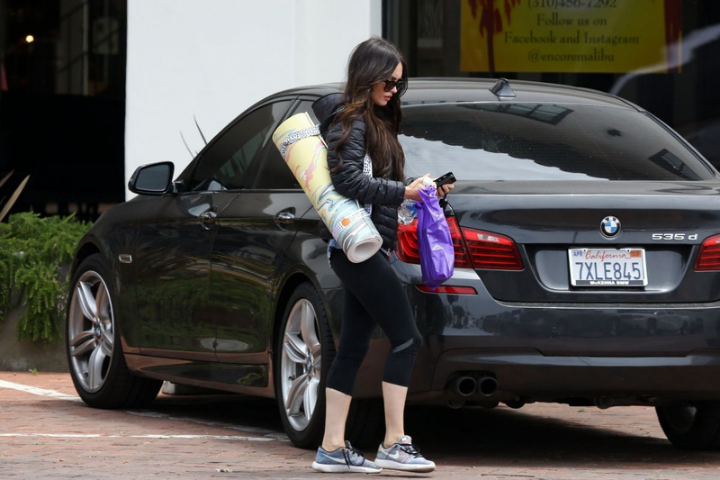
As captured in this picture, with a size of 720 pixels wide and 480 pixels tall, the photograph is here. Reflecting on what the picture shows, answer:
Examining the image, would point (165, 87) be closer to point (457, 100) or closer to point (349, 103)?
point (457, 100)

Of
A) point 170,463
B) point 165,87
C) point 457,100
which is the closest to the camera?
point 170,463

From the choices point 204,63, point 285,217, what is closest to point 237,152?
point 285,217

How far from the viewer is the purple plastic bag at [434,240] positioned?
589 cm

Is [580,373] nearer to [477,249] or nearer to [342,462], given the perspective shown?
[477,249]

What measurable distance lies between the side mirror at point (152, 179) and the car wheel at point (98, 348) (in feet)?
2.19

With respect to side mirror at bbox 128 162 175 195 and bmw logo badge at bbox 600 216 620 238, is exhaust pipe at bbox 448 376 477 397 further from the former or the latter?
side mirror at bbox 128 162 175 195

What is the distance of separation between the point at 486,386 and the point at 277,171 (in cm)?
158

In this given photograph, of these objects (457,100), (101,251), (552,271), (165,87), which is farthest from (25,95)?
(552,271)

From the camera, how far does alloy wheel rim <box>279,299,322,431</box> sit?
6629mm

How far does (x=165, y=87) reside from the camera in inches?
480

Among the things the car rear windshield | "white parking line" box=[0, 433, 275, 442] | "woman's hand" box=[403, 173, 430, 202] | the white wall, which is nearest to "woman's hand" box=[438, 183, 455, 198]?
"woman's hand" box=[403, 173, 430, 202]

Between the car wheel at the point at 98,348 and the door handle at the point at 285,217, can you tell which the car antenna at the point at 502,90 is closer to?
the door handle at the point at 285,217

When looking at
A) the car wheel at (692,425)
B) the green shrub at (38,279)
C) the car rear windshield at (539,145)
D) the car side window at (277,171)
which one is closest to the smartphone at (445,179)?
the car rear windshield at (539,145)

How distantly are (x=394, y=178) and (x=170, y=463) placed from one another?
142 cm
